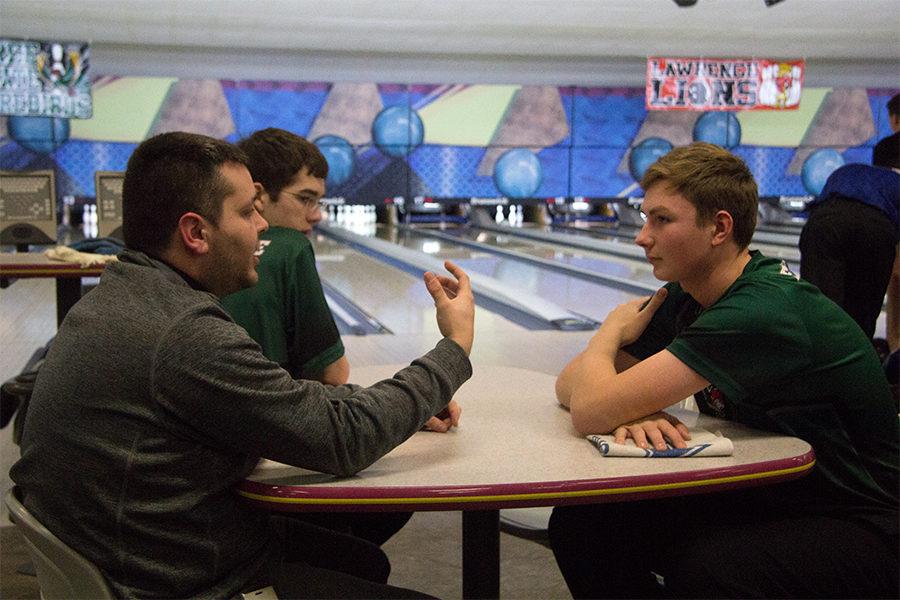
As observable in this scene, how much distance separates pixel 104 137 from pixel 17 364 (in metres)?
8.53

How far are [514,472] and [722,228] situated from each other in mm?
611

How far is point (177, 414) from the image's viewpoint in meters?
1.25

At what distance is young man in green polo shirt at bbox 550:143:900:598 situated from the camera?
1.51 metres

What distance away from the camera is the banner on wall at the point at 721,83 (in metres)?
11.1

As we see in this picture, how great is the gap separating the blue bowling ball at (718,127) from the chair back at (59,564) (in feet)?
44.1

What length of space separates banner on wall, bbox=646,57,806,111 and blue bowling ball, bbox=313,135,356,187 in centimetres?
415

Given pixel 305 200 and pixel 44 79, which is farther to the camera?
pixel 44 79

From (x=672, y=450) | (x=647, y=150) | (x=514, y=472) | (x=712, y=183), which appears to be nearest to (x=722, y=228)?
(x=712, y=183)

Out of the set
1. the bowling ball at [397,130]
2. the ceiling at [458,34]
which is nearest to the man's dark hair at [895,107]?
the ceiling at [458,34]

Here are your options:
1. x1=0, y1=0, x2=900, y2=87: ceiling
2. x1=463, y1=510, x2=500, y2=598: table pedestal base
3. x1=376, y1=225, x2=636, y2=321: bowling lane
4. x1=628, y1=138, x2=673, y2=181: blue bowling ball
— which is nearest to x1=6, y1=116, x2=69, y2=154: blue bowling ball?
x1=0, y1=0, x2=900, y2=87: ceiling

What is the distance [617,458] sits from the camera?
4.87 feet

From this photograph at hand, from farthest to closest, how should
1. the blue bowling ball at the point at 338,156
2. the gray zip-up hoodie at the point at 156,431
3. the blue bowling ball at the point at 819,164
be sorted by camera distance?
1. the blue bowling ball at the point at 819,164
2. the blue bowling ball at the point at 338,156
3. the gray zip-up hoodie at the point at 156,431

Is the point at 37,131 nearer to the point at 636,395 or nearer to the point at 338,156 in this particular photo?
the point at 338,156

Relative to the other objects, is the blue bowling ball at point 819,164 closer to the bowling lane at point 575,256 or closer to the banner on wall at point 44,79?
the bowling lane at point 575,256
